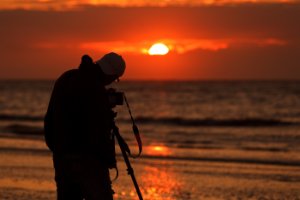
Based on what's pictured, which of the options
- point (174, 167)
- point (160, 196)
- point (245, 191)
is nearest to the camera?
point (160, 196)

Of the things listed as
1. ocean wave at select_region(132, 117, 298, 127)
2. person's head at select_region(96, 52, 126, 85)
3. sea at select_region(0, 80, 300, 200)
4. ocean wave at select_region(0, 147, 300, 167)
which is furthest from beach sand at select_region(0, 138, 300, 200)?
ocean wave at select_region(132, 117, 298, 127)

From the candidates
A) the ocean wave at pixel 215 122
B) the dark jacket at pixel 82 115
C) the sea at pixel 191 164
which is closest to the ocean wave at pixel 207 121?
the ocean wave at pixel 215 122

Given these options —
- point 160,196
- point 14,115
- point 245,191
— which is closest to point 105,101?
point 160,196

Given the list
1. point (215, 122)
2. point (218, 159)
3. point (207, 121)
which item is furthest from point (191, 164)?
point (207, 121)

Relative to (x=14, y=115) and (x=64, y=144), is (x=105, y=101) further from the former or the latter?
(x=14, y=115)

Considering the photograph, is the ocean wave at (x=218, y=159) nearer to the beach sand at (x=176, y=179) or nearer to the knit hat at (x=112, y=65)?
the beach sand at (x=176, y=179)

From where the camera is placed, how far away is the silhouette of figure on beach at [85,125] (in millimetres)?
5609

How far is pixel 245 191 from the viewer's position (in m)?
11.3

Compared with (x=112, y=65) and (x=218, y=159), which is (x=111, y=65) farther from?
(x=218, y=159)

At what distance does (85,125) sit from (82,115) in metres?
0.08

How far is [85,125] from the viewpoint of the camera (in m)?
5.63

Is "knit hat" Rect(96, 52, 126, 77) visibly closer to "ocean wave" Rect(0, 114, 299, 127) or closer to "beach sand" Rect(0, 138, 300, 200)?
"beach sand" Rect(0, 138, 300, 200)

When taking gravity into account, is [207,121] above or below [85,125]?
below

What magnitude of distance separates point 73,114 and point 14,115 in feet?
113
